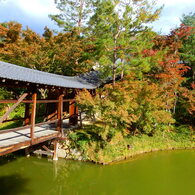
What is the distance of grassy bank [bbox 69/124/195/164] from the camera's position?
767 cm

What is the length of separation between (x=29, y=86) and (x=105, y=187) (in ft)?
15.0

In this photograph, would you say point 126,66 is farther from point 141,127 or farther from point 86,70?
point 86,70

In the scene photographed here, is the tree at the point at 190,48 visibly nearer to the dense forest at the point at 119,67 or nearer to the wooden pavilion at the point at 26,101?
the dense forest at the point at 119,67

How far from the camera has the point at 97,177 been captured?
647 cm

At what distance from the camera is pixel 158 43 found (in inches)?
558

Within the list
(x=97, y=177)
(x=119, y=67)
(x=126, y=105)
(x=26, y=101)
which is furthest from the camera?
(x=119, y=67)

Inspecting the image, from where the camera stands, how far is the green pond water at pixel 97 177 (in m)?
5.61

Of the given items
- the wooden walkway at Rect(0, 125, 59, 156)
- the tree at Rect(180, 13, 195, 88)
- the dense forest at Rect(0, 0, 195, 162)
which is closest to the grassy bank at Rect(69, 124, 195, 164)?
the dense forest at Rect(0, 0, 195, 162)

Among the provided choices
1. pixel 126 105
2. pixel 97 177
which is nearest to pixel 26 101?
pixel 97 177

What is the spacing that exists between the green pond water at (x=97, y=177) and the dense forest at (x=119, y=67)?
99 centimetres

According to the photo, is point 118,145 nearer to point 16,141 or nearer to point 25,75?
point 16,141

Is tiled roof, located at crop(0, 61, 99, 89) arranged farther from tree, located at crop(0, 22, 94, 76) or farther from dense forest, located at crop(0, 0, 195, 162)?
tree, located at crop(0, 22, 94, 76)

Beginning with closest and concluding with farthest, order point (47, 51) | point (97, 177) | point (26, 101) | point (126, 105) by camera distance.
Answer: point (26, 101) → point (97, 177) → point (126, 105) → point (47, 51)

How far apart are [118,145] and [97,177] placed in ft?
7.85
